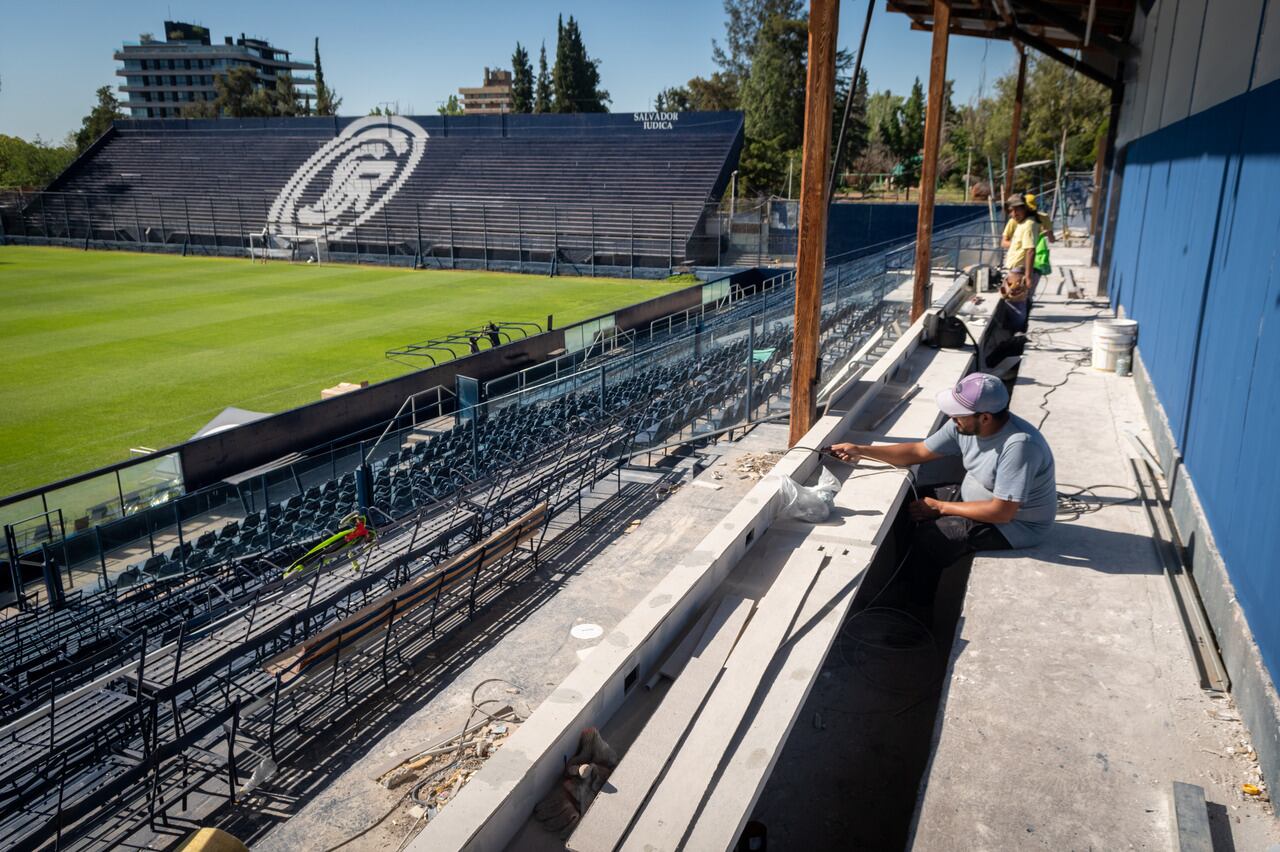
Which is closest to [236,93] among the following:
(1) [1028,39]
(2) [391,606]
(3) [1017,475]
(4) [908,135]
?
(4) [908,135]

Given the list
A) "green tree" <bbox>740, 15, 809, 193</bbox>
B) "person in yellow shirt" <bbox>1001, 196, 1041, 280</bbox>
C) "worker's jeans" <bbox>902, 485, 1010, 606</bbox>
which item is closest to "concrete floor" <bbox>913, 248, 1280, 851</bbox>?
"worker's jeans" <bbox>902, 485, 1010, 606</bbox>

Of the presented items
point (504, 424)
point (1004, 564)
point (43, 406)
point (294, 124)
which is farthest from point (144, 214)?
point (1004, 564)

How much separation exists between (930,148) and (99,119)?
109 meters

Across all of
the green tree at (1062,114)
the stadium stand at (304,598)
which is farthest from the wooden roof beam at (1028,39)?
the green tree at (1062,114)

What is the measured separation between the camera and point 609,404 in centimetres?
1338

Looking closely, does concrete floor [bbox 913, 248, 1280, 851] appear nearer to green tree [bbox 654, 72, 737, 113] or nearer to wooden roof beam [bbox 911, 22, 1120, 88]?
wooden roof beam [bbox 911, 22, 1120, 88]

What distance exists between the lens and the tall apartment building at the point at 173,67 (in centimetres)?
13038

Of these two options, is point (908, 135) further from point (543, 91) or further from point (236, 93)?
point (236, 93)

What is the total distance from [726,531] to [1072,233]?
29698 millimetres

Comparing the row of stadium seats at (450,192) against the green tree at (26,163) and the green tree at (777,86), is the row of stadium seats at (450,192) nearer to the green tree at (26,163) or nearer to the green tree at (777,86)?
the green tree at (777,86)

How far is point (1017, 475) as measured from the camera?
16.8 ft

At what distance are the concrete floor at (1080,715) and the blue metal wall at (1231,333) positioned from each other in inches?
18.0

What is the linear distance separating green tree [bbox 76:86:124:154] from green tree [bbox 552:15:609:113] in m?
41.8

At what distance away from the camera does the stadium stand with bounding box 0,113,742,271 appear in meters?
41.2
